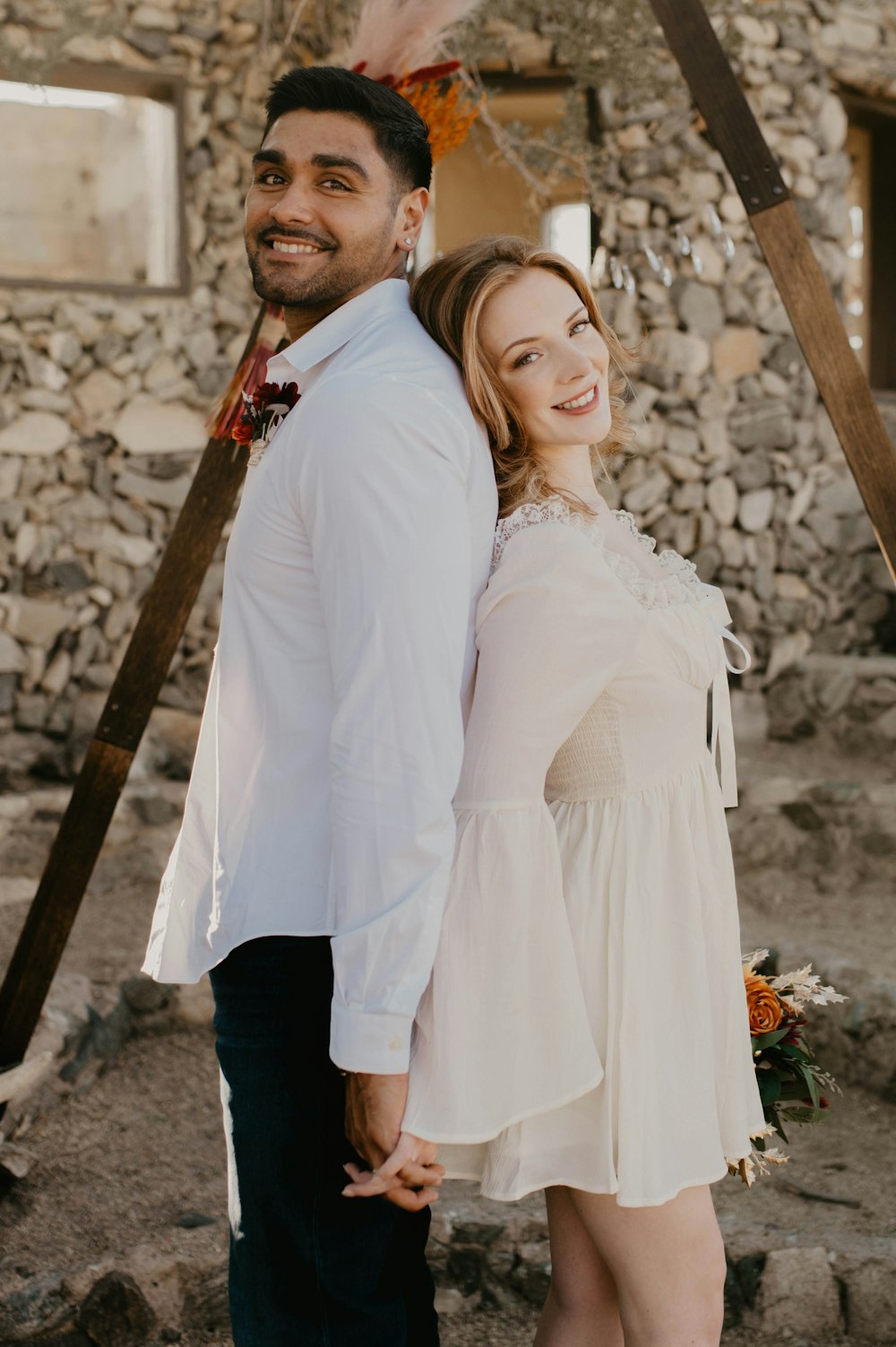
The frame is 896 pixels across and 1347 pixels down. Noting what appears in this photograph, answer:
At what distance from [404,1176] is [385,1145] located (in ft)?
0.15

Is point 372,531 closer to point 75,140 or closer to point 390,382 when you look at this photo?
A: point 390,382

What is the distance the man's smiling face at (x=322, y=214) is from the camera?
1.67 metres

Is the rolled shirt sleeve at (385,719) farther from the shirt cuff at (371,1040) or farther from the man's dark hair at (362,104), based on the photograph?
the man's dark hair at (362,104)

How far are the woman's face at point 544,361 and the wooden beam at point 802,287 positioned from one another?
58 cm

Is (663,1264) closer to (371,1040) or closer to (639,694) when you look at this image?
(371,1040)

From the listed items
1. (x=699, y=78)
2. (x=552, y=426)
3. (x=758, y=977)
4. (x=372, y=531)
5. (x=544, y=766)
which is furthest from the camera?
(x=699, y=78)

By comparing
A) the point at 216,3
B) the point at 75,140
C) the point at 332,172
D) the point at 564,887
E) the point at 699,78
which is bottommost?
the point at 564,887

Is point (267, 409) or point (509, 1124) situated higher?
point (267, 409)

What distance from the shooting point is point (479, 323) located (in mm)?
1661

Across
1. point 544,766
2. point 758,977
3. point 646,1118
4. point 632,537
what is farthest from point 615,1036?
point 632,537

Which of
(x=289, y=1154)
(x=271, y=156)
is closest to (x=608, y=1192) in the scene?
A: (x=289, y=1154)

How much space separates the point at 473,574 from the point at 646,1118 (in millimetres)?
658

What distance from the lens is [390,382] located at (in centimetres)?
142

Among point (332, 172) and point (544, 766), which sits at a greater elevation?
point (332, 172)
